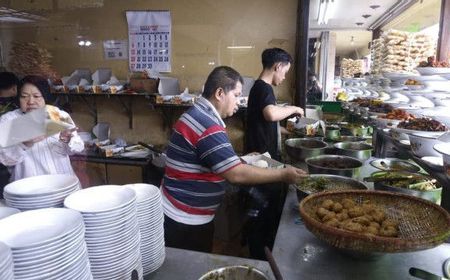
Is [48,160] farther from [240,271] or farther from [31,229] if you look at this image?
[240,271]

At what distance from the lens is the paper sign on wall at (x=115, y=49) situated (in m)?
4.23

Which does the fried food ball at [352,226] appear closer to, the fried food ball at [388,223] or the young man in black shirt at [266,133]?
the fried food ball at [388,223]

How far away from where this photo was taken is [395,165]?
2686 millimetres

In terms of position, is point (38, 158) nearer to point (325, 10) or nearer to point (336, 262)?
point (336, 262)

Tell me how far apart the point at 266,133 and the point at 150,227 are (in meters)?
2.11

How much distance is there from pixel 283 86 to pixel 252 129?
958 mm

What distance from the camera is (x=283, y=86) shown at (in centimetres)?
397

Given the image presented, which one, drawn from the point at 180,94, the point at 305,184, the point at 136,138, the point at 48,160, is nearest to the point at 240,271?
the point at 305,184

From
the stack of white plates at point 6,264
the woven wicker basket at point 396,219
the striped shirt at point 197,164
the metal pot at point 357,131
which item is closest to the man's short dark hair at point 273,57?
the metal pot at point 357,131

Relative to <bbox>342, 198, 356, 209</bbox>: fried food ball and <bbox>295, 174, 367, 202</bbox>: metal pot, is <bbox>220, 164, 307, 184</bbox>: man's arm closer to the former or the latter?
<bbox>295, 174, 367, 202</bbox>: metal pot

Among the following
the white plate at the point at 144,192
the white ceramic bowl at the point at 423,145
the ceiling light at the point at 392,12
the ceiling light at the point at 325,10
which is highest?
the ceiling light at the point at 392,12

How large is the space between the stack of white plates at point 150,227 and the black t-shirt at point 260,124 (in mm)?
1979

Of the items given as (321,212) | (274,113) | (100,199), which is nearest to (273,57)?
(274,113)

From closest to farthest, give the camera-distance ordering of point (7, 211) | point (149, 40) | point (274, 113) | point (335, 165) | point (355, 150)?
point (7, 211) < point (335, 165) < point (355, 150) < point (274, 113) < point (149, 40)
